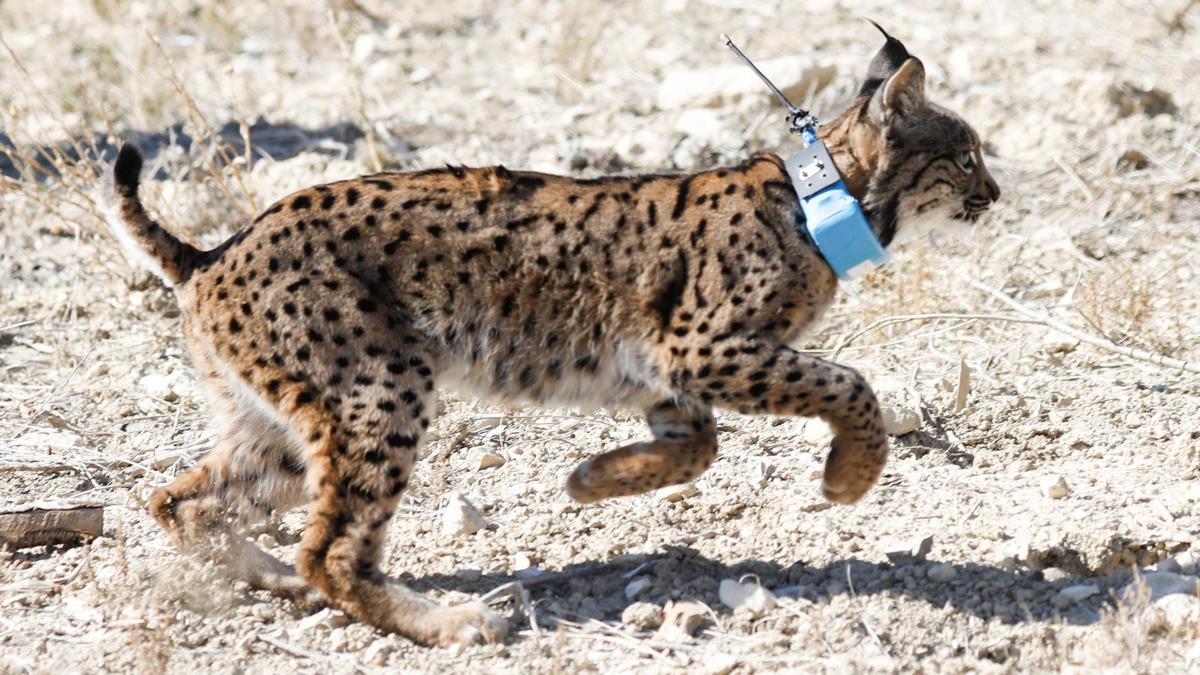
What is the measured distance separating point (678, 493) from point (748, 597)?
91 cm

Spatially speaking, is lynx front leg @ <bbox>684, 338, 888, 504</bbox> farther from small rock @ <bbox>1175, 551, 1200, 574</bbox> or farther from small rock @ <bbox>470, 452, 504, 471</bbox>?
small rock @ <bbox>470, 452, 504, 471</bbox>

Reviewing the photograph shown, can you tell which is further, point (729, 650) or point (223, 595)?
point (223, 595)

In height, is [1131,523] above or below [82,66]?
below

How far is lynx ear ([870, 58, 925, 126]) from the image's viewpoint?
16.7 feet

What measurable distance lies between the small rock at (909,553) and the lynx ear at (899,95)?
135cm

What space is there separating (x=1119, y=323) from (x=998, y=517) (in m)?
1.75

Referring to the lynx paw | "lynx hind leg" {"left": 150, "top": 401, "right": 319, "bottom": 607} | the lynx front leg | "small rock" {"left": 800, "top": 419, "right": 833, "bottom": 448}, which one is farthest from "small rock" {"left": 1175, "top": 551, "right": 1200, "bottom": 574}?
"lynx hind leg" {"left": 150, "top": 401, "right": 319, "bottom": 607}

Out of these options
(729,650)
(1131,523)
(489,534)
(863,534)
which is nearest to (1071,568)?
(1131,523)

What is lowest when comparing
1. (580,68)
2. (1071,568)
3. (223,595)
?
(1071,568)

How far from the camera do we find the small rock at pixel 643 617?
470 centimetres

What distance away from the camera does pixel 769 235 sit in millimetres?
5000

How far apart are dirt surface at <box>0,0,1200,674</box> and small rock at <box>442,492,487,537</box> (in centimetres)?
5

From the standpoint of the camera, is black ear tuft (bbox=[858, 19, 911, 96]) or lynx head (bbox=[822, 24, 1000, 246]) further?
black ear tuft (bbox=[858, 19, 911, 96])

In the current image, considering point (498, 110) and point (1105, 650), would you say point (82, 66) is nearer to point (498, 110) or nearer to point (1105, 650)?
point (498, 110)
